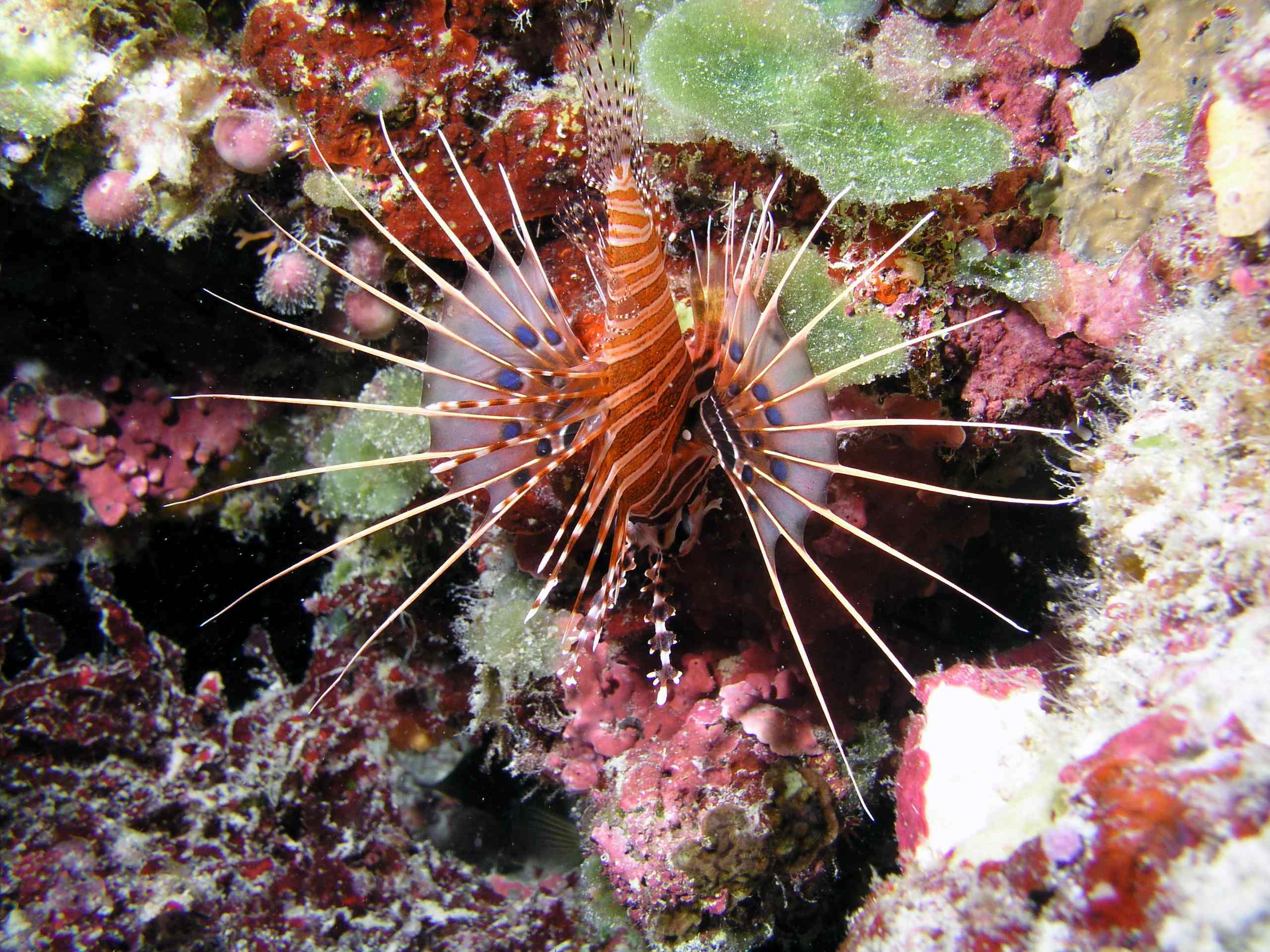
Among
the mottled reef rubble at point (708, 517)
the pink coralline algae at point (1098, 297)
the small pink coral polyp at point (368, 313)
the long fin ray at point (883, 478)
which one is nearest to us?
the mottled reef rubble at point (708, 517)

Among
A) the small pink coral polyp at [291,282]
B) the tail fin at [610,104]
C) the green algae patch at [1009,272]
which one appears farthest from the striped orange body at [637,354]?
the small pink coral polyp at [291,282]

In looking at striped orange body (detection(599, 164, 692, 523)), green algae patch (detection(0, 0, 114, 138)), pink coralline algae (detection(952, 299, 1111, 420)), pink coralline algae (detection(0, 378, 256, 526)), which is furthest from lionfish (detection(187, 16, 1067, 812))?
pink coralline algae (detection(0, 378, 256, 526))

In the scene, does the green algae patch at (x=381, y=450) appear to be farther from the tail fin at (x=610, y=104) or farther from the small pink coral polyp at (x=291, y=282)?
the tail fin at (x=610, y=104)

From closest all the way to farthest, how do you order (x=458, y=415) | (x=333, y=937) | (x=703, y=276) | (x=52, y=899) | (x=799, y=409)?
(x=458, y=415) < (x=799, y=409) < (x=703, y=276) < (x=52, y=899) < (x=333, y=937)

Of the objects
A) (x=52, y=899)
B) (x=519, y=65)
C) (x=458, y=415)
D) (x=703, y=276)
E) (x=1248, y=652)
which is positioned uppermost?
(x=519, y=65)

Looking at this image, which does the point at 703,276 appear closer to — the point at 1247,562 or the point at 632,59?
the point at 632,59

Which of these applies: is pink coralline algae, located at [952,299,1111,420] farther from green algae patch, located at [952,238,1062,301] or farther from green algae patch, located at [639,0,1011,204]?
green algae patch, located at [639,0,1011,204]

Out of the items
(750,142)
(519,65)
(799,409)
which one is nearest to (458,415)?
(799,409)
